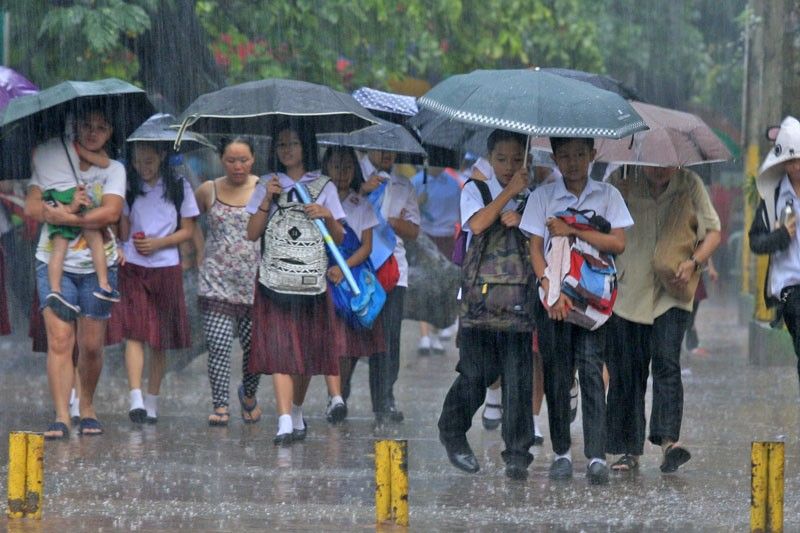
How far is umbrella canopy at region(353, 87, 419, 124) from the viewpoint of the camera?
35.9ft

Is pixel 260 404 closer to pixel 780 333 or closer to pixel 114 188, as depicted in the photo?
pixel 114 188

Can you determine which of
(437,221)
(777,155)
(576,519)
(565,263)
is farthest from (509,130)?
(437,221)

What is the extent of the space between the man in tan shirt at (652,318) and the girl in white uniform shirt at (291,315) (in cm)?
182

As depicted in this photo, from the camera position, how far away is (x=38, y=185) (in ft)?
31.9

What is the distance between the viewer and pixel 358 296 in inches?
408

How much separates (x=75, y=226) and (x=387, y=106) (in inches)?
92.8

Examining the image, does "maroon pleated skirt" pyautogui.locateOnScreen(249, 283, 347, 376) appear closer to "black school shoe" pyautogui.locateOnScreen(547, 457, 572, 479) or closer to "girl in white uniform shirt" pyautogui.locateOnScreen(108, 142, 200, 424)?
"girl in white uniform shirt" pyautogui.locateOnScreen(108, 142, 200, 424)

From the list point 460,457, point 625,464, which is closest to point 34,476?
point 460,457

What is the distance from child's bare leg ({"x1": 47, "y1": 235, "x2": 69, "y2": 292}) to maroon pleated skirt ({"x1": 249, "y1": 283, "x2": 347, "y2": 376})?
1.14 m

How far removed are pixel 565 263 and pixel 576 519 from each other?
1.42 metres

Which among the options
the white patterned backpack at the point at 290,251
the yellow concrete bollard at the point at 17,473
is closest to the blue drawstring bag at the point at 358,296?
the white patterned backpack at the point at 290,251

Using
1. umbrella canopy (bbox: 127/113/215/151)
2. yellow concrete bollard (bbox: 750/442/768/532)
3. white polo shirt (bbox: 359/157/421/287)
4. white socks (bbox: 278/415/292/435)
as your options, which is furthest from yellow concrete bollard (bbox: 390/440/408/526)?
white polo shirt (bbox: 359/157/421/287)

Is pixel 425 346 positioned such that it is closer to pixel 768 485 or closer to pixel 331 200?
pixel 331 200

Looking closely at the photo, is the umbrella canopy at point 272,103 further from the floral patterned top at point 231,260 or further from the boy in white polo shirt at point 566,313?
the boy in white polo shirt at point 566,313
